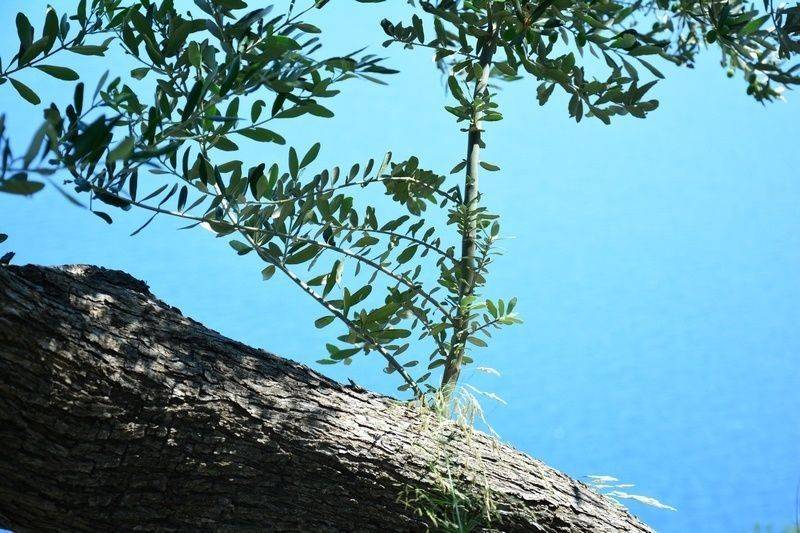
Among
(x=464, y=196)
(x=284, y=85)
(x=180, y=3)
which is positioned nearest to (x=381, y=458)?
(x=284, y=85)

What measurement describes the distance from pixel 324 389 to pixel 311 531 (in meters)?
0.20

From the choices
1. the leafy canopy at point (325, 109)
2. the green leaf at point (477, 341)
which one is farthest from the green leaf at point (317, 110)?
the green leaf at point (477, 341)

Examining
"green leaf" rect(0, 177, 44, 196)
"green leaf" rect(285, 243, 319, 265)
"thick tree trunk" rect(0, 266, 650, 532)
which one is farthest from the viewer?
"green leaf" rect(285, 243, 319, 265)

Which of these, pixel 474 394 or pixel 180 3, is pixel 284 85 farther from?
pixel 180 3

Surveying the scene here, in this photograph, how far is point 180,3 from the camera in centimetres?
552

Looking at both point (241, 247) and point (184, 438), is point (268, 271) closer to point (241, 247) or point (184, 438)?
point (241, 247)

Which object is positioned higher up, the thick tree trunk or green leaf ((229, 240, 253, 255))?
green leaf ((229, 240, 253, 255))

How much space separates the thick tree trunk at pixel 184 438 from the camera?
3.25ft

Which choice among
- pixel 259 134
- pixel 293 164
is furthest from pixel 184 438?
pixel 293 164

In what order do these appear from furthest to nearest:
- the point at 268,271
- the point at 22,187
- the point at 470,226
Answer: the point at 470,226
the point at 268,271
the point at 22,187

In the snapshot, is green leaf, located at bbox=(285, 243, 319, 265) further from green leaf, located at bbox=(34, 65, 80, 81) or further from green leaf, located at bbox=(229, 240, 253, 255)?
green leaf, located at bbox=(34, 65, 80, 81)

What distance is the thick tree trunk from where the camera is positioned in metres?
0.99

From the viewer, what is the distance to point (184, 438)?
1.05 meters

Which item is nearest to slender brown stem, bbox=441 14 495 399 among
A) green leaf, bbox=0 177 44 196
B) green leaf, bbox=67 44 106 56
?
green leaf, bbox=67 44 106 56
